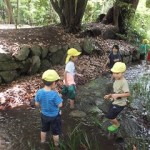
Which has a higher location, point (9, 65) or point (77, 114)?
point (9, 65)

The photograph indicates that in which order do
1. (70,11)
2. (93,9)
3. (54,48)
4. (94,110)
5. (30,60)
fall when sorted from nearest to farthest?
(94,110)
(30,60)
(54,48)
(70,11)
(93,9)

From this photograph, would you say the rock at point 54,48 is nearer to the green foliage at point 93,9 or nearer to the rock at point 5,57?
the rock at point 5,57

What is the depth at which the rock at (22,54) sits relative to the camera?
9104 millimetres

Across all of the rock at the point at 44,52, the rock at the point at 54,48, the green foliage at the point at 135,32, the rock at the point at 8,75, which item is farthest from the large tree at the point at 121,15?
the rock at the point at 8,75

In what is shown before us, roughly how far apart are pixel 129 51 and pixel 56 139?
985cm

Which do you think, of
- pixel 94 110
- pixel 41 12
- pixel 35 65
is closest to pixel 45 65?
pixel 35 65

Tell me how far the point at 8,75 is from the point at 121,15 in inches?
412

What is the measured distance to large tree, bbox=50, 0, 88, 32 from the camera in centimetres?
1288

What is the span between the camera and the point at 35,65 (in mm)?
9695

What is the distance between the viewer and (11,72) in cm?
891

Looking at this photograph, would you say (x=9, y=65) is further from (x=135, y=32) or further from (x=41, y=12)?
(x=41, y=12)

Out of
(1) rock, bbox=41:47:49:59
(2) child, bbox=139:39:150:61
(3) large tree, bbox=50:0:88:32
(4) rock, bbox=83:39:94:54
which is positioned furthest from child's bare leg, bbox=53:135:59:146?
(2) child, bbox=139:39:150:61

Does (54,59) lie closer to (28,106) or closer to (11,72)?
(11,72)

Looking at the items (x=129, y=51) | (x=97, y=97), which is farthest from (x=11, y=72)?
(x=129, y=51)
